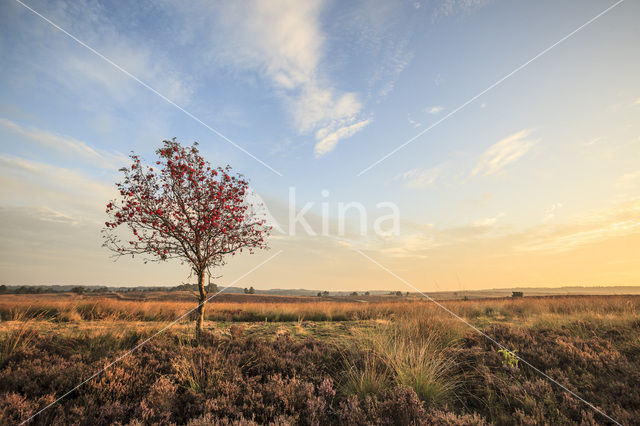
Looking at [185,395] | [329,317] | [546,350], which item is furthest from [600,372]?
[329,317]

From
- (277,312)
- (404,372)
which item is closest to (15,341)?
(404,372)

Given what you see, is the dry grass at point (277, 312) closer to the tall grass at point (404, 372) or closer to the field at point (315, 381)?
the field at point (315, 381)

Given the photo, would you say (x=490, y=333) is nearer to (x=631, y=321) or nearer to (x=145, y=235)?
(x=631, y=321)

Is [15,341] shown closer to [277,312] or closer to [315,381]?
[315,381]

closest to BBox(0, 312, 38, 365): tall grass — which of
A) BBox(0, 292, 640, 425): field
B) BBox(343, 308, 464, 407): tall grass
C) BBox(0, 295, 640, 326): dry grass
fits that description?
BBox(0, 292, 640, 425): field

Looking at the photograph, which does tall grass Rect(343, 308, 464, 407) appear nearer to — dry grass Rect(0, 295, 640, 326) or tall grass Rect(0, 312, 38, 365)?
dry grass Rect(0, 295, 640, 326)

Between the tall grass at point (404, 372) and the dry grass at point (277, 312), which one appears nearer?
the tall grass at point (404, 372)

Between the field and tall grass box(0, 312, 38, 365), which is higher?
tall grass box(0, 312, 38, 365)

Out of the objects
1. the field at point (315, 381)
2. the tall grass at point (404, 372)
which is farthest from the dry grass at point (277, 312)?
the tall grass at point (404, 372)

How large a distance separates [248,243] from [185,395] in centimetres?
472

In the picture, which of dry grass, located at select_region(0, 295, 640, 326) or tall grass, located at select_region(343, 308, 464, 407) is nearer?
tall grass, located at select_region(343, 308, 464, 407)

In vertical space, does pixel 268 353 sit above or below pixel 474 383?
above

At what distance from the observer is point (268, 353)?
20.2ft

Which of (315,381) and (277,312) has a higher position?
(315,381)
